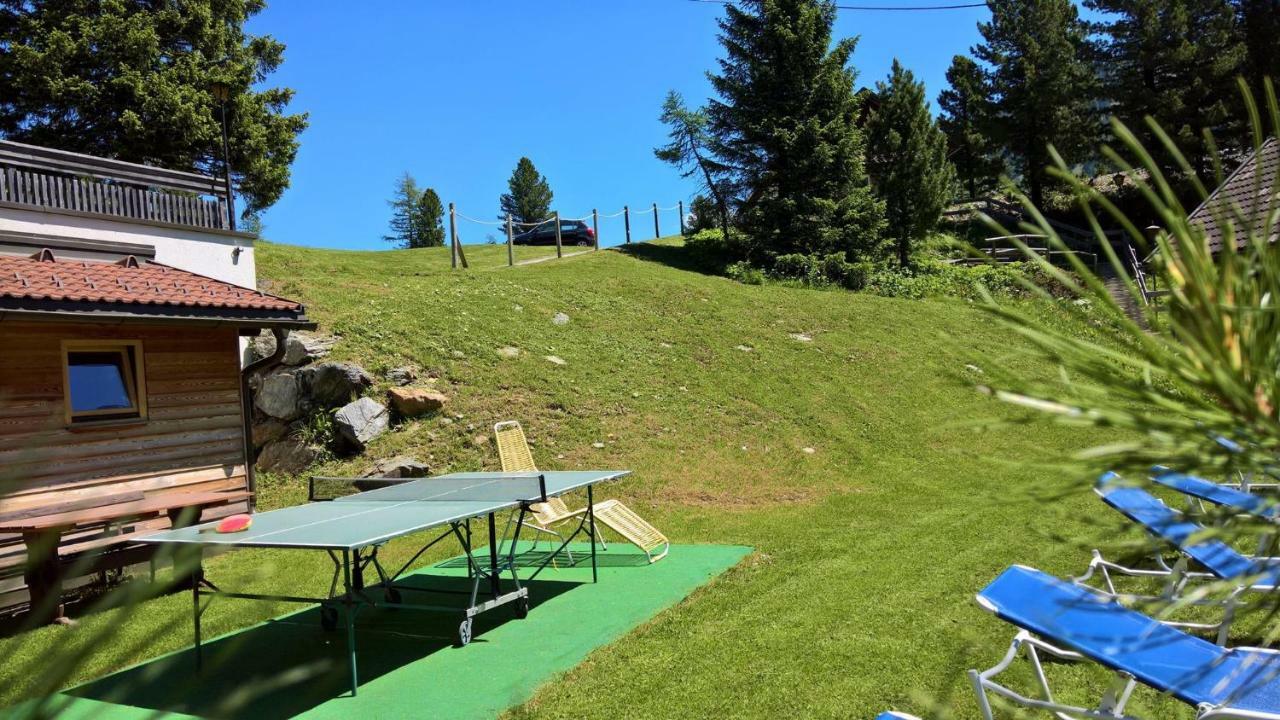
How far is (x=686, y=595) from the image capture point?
612 cm

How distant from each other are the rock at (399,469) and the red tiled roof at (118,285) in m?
2.30

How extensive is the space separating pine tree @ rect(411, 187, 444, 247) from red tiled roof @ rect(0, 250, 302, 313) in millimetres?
42093

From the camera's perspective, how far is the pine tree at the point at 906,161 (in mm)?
23234

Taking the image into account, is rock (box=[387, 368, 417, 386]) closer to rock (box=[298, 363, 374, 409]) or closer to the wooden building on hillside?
rock (box=[298, 363, 374, 409])

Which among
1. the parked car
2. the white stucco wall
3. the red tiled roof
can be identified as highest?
the parked car

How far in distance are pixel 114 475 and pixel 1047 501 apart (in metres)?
9.88

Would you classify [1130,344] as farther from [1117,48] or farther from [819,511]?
[1117,48]

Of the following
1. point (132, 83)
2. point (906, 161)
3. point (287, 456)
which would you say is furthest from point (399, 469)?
point (906, 161)

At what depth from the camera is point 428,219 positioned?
51.8 meters

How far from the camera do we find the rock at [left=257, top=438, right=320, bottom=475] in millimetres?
10914

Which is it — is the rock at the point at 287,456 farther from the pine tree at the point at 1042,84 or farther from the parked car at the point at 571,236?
the pine tree at the point at 1042,84

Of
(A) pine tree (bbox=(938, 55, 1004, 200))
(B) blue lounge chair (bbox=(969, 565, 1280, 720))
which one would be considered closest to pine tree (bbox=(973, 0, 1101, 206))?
(A) pine tree (bbox=(938, 55, 1004, 200))

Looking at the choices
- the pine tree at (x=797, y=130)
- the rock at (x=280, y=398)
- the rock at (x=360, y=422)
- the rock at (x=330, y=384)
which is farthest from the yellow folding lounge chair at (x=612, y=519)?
the pine tree at (x=797, y=130)

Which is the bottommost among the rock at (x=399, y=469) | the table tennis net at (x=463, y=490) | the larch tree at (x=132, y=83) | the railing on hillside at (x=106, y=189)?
the rock at (x=399, y=469)
